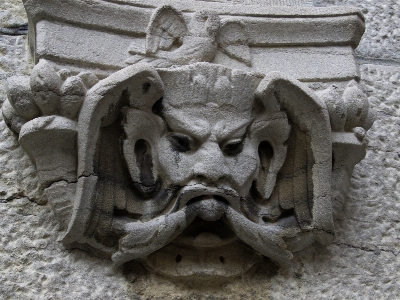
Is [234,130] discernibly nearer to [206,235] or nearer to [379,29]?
[206,235]

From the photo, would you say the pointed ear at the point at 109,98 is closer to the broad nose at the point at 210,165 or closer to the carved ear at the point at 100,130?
the carved ear at the point at 100,130

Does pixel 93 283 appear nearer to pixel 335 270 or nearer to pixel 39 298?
pixel 39 298

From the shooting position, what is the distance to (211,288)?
1803 mm

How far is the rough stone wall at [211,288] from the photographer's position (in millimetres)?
1739

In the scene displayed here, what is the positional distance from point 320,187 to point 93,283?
2.21 feet

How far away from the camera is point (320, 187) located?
184cm

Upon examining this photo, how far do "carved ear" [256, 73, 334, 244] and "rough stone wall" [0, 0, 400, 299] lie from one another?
0.12 meters

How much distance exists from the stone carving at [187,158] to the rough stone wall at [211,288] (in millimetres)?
57

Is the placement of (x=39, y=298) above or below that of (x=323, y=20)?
below

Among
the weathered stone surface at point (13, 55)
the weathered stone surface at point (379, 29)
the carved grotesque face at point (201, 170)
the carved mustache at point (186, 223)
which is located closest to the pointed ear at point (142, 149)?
the carved grotesque face at point (201, 170)

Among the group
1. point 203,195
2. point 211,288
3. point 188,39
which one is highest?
point 188,39

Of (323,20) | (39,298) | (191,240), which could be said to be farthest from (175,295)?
(323,20)

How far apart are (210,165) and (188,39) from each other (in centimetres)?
46

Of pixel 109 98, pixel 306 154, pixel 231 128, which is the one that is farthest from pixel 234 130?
pixel 109 98
